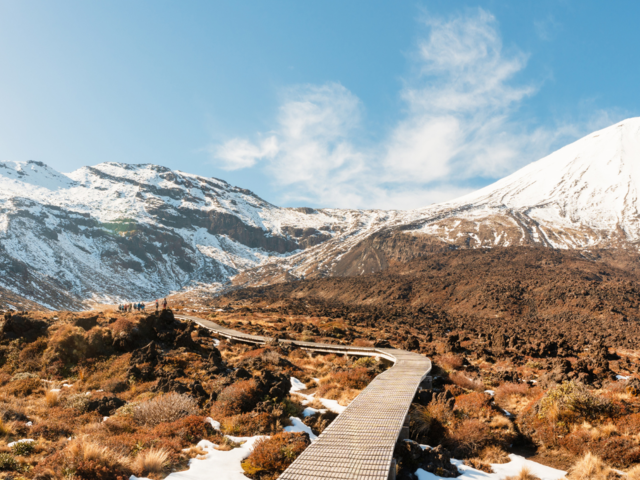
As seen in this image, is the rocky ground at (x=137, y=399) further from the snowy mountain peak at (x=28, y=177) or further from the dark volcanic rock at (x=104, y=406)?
the snowy mountain peak at (x=28, y=177)

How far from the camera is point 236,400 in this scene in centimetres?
1099

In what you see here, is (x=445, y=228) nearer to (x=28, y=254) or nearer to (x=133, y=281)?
(x=133, y=281)

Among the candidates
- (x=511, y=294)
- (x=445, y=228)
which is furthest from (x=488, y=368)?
(x=445, y=228)

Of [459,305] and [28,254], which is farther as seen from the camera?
[28,254]

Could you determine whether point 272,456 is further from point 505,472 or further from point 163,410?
point 505,472

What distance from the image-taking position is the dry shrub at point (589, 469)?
24.3 feet

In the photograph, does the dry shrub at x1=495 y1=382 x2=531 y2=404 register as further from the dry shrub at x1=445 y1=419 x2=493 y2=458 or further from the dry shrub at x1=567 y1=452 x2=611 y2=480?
the dry shrub at x1=567 y1=452 x2=611 y2=480

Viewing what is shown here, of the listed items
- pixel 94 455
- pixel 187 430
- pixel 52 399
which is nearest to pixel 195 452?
pixel 187 430

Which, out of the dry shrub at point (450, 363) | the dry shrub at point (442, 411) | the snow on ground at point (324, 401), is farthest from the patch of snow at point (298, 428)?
the dry shrub at point (450, 363)

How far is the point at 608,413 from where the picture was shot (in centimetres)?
957

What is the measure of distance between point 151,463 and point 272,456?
8.37ft

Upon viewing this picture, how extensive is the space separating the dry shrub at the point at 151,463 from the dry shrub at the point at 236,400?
10.2 feet

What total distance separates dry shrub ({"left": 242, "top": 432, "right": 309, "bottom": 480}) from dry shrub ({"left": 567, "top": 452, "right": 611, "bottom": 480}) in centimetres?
625

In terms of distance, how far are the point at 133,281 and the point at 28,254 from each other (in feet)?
99.3
